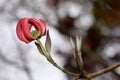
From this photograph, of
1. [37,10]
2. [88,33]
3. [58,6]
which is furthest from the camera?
[37,10]

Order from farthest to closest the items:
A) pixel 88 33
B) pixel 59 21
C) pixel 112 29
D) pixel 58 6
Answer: pixel 58 6 → pixel 59 21 → pixel 88 33 → pixel 112 29

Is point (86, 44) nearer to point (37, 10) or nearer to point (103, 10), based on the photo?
point (103, 10)

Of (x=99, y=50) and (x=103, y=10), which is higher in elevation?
(x=103, y=10)

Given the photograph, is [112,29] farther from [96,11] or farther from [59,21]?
[59,21]

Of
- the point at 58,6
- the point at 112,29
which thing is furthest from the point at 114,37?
the point at 58,6

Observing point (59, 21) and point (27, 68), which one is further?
point (27, 68)

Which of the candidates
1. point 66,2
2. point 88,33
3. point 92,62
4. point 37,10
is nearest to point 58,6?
point 66,2

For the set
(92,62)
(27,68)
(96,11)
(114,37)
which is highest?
(96,11)
